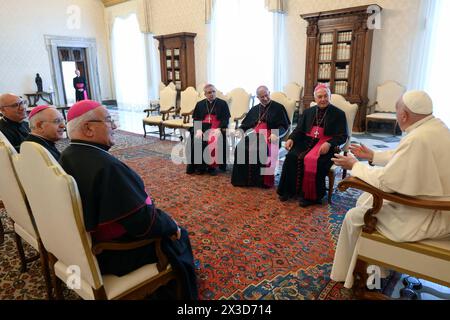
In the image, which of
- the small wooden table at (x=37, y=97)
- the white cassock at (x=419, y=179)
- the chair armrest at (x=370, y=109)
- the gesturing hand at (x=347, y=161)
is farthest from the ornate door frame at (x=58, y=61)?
the white cassock at (x=419, y=179)

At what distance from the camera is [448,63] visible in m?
5.52

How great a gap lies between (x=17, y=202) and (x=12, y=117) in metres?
1.48

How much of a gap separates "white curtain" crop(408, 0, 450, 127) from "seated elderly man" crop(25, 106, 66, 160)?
6065 mm

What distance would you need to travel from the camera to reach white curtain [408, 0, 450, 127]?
5434mm

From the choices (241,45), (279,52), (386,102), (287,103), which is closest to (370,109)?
(386,102)

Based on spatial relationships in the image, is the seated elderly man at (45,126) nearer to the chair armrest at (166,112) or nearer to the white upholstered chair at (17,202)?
the white upholstered chair at (17,202)

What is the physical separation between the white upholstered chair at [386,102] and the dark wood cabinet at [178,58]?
5010 mm

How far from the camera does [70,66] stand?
1188 centimetres

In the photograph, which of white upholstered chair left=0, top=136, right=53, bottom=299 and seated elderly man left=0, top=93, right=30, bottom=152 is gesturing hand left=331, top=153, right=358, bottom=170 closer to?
white upholstered chair left=0, top=136, right=53, bottom=299

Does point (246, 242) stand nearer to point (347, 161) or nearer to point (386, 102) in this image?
point (347, 161)

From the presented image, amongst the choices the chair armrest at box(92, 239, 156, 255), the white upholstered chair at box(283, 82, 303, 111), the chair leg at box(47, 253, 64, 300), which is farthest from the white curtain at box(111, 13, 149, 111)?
the chair armrest at box(92, 239, 156, 255)

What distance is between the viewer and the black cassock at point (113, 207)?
1.41 metres
